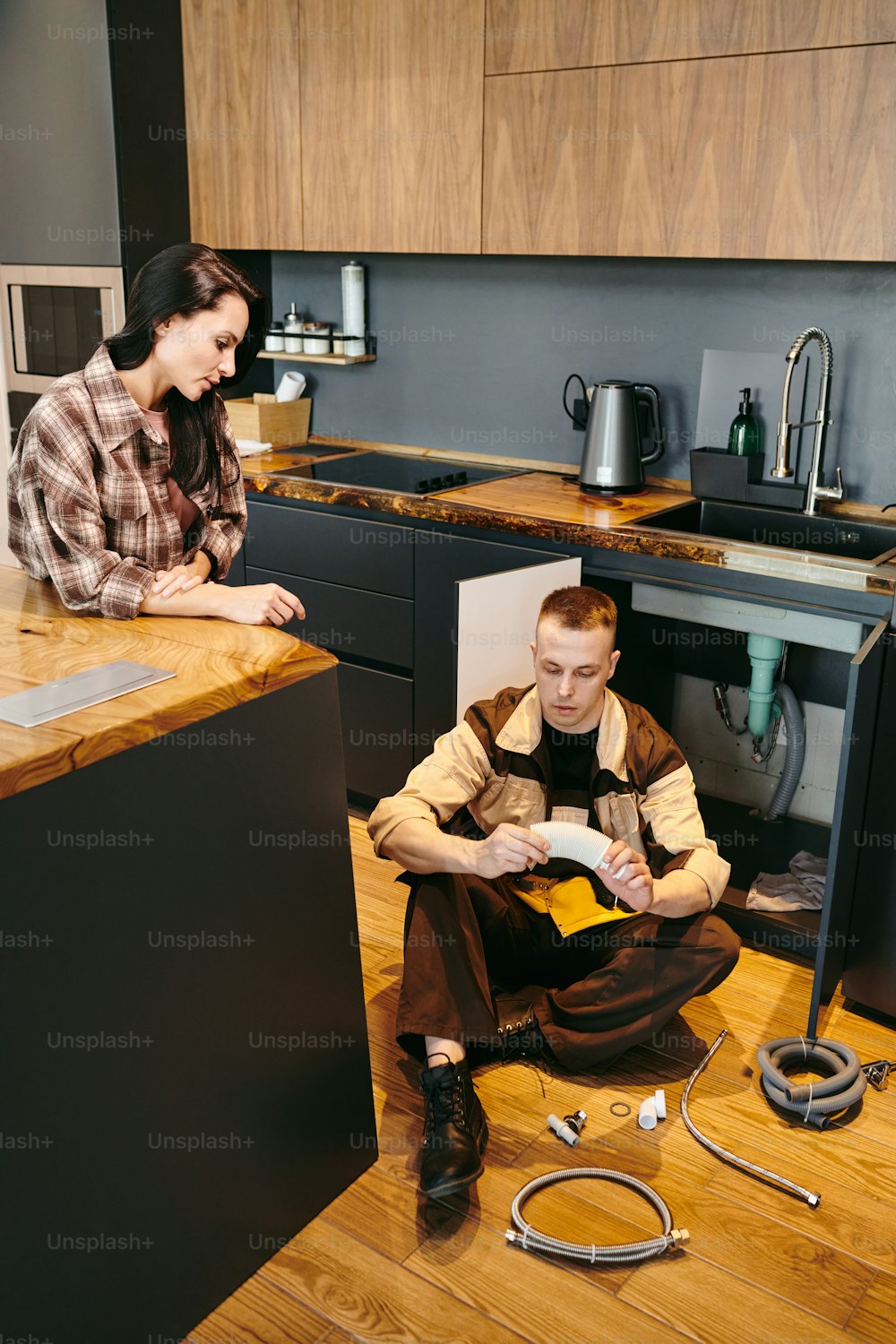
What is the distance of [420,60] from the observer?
2.96 meters

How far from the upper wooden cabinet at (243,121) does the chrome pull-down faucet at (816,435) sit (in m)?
1.55

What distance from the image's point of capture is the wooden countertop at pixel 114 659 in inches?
50.1

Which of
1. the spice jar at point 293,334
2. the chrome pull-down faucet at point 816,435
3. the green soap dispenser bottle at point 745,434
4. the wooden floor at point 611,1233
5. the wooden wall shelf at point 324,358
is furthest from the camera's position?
the spice jar at point 293,334

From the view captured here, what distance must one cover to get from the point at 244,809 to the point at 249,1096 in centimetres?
41

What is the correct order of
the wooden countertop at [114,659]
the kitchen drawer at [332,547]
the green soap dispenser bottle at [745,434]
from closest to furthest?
the wooden countertop at [114,659]
the green soap dispenser bottle at [745,434]
the kitchen drawer at [332,547]

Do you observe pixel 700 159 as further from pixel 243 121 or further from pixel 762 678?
pixel 243 121

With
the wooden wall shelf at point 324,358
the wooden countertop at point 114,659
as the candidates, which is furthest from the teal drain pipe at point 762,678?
the wooden wall shelf at point 324,358

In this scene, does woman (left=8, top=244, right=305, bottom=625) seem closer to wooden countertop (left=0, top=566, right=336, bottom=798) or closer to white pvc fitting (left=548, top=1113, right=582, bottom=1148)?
wooden countertop (left=0, top=566, right=336, bottom=798)

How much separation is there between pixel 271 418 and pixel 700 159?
5.38 ft

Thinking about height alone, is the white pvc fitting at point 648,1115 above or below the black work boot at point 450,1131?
below

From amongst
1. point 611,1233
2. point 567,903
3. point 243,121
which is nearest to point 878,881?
point 567,903

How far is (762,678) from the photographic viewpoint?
8.88 ft

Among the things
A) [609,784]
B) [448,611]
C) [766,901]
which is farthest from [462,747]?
[766,901]

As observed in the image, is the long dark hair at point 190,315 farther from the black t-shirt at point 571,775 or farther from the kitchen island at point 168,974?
the black t-shirt at point 571,775
